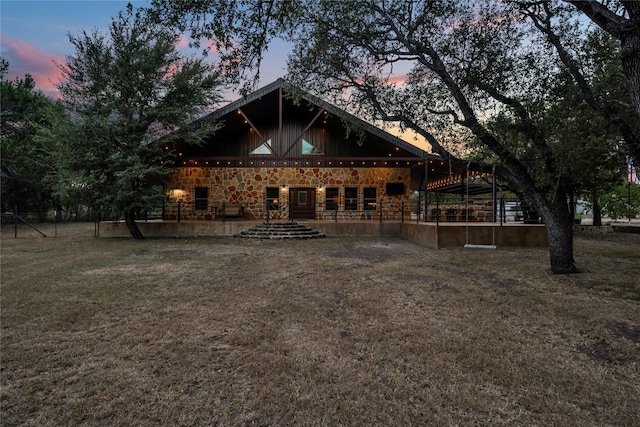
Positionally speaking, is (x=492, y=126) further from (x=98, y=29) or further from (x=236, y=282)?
(x=98, y=29)

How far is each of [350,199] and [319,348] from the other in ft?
49.9

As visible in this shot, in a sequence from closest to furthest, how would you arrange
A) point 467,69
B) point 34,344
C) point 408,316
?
point 34,344 < point 408,316 < point 467,69

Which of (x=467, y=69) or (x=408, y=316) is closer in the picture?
(x=408, y=316)

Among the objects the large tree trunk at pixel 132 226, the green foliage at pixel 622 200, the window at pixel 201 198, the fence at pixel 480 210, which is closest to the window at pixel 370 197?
the fence at pixel 480 210

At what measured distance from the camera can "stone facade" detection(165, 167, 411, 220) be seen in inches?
725

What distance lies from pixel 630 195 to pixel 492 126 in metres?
18.4

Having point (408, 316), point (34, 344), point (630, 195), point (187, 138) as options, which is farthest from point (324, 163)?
point (630, 195)

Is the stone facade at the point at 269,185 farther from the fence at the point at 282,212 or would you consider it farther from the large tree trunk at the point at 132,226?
the large tree trunk at the point at 132,226

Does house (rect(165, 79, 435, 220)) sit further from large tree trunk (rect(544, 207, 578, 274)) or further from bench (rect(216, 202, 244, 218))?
large tree trunk (rect(544, 207, 578, 274))

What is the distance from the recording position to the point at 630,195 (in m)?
20.2

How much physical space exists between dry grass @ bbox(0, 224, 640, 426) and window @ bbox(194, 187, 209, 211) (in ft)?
36.7

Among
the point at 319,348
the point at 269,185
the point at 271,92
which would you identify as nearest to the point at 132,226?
the point at 269,185

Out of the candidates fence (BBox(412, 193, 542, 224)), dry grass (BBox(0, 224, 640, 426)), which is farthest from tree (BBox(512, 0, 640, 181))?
fence (BBox(412, 193, 542, 224))

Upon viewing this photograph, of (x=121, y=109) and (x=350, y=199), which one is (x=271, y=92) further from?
(x=350, y=199)
